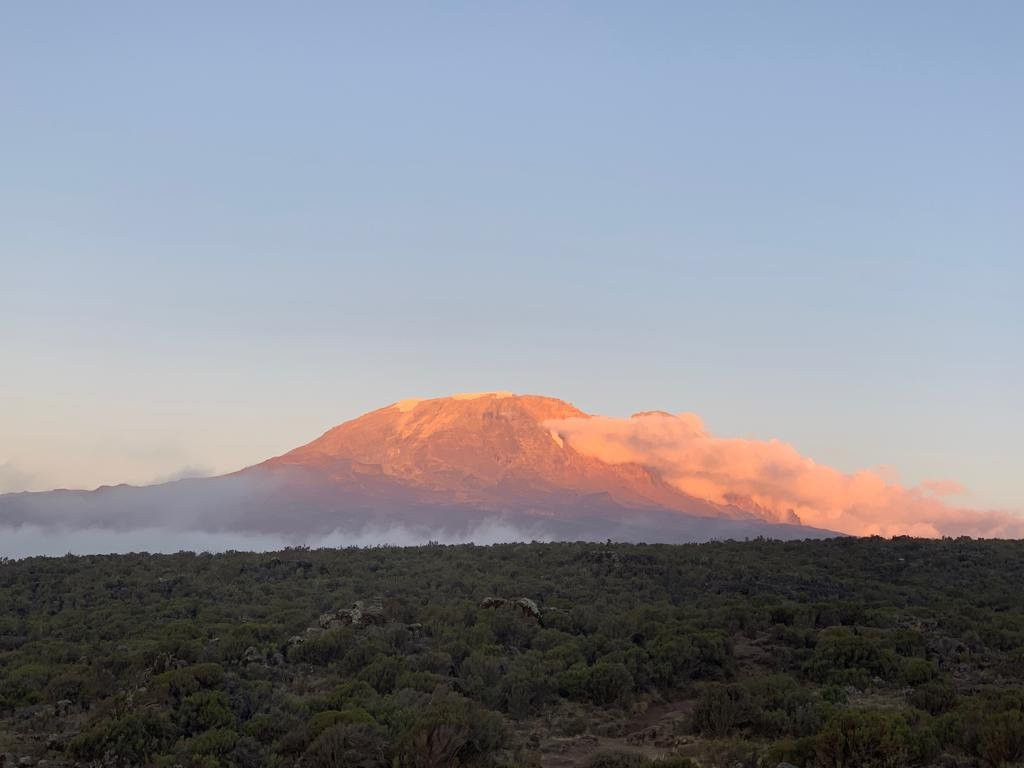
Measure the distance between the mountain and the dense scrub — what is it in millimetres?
121098

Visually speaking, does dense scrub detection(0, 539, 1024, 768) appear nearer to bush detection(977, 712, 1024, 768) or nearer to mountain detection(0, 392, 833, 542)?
bush detection(977, 712, 1024, 768)

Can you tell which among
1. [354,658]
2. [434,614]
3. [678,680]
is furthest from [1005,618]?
[354,658]

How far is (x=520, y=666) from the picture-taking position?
61.4ft

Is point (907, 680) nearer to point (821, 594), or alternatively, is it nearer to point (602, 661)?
point (602, 661)

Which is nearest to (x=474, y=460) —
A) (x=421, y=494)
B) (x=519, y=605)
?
(x=421, y=494)

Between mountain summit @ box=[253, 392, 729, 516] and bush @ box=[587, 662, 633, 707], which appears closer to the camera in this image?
bush @ box=[587, 662, 633, 707]

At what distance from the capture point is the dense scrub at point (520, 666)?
Answer: 13.3 m

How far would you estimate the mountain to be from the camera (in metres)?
161

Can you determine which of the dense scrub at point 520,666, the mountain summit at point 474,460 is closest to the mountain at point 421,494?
the mountain summit at point 474,460

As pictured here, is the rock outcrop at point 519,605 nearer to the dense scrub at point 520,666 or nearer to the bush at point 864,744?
the dense scrub at point 520,666

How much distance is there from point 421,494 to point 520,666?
152 metres

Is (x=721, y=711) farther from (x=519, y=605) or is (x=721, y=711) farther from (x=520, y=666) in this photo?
(x=519, y=605)

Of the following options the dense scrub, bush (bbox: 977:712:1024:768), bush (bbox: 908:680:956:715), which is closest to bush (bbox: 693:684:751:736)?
the dense scrub

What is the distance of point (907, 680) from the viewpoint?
17438mm
